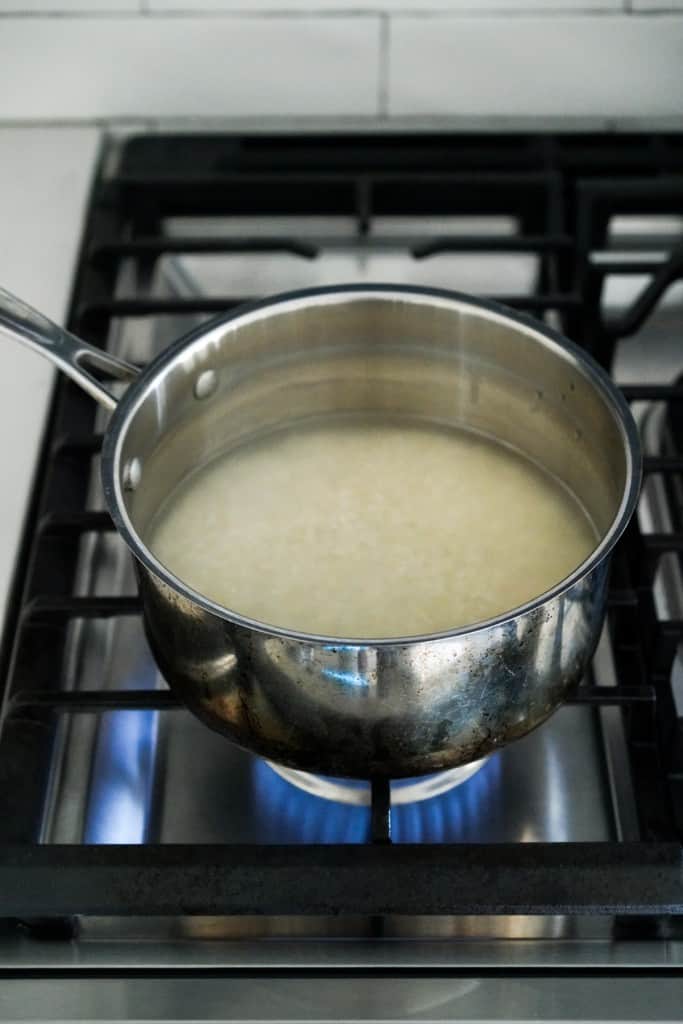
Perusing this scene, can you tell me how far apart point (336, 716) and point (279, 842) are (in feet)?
0.35

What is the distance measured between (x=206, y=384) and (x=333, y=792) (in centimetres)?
22

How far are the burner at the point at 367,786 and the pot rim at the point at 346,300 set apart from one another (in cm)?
10

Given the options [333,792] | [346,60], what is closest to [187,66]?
[346,60]

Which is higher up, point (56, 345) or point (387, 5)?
point (387, 5)

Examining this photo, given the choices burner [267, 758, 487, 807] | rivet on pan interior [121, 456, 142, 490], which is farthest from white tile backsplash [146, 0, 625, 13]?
burner [267, 758, 487, 807]

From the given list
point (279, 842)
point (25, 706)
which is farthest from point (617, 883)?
point (25, 706)

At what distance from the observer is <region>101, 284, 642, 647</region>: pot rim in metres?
0.51

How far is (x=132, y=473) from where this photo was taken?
0.65 meters

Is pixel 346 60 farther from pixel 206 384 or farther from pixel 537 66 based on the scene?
pixel 206 384

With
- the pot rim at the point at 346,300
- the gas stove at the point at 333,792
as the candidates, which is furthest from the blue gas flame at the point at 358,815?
the pot rim at the point at 346,300

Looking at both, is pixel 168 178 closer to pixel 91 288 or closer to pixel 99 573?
pixel 91 288

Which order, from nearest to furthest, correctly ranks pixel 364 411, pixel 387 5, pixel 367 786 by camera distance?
pixel 367 786 → pixel 364 411 → pixel 387 5

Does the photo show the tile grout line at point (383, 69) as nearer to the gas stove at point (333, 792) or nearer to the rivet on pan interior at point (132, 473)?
the gas stove at point (333, 792)

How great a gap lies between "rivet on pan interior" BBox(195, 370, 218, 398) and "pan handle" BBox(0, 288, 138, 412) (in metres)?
0.05
